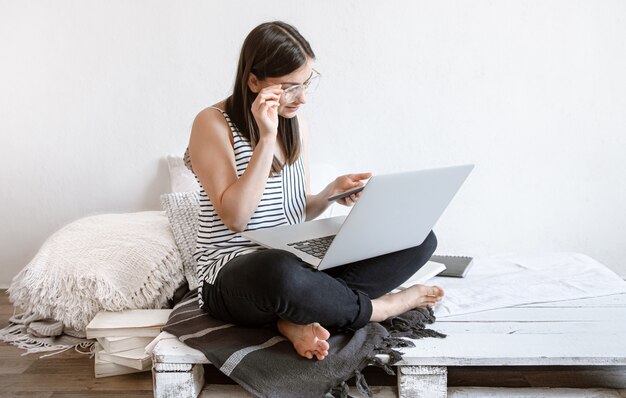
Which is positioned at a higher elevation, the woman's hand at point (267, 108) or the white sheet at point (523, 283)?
the woman's hand at point (267, 108)

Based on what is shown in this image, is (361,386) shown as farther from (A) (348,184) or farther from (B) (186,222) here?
(B) (186,222)

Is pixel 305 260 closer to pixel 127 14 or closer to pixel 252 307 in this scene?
pixel 252 307

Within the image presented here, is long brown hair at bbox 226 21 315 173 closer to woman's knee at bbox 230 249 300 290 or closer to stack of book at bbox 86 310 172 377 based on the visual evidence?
woman's knee at bbox 230 249 300 290

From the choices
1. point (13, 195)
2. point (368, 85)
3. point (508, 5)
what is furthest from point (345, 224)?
point (13, 195)

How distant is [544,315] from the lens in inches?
60.2

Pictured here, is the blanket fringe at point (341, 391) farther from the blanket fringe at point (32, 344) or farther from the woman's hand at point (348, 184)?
the blanket fringe at point (32, 344)

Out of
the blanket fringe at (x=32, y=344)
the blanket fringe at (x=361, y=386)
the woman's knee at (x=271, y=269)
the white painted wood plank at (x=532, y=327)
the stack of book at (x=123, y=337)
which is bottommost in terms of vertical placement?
the blanket fringe at (x=32, y=344)

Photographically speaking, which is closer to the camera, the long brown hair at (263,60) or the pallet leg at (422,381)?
Result: the pallet leg at (422,381)

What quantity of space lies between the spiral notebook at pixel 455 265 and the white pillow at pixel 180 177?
868mm

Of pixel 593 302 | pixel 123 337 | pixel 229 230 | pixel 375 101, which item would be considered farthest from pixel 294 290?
pixel 375 101

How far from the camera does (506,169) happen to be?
2537 millimetres

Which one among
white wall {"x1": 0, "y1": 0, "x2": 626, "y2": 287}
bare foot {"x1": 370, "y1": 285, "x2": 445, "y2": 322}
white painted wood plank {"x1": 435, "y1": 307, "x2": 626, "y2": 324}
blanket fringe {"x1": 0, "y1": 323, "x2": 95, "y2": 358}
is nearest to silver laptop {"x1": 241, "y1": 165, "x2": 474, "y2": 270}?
bare foot {"x1": 370, "y1": 285, "x2": 445, "y2": 322}

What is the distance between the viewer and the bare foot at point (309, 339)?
4.26ft

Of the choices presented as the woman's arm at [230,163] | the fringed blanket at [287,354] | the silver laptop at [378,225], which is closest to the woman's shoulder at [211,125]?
the woman's arm at [230,163]
